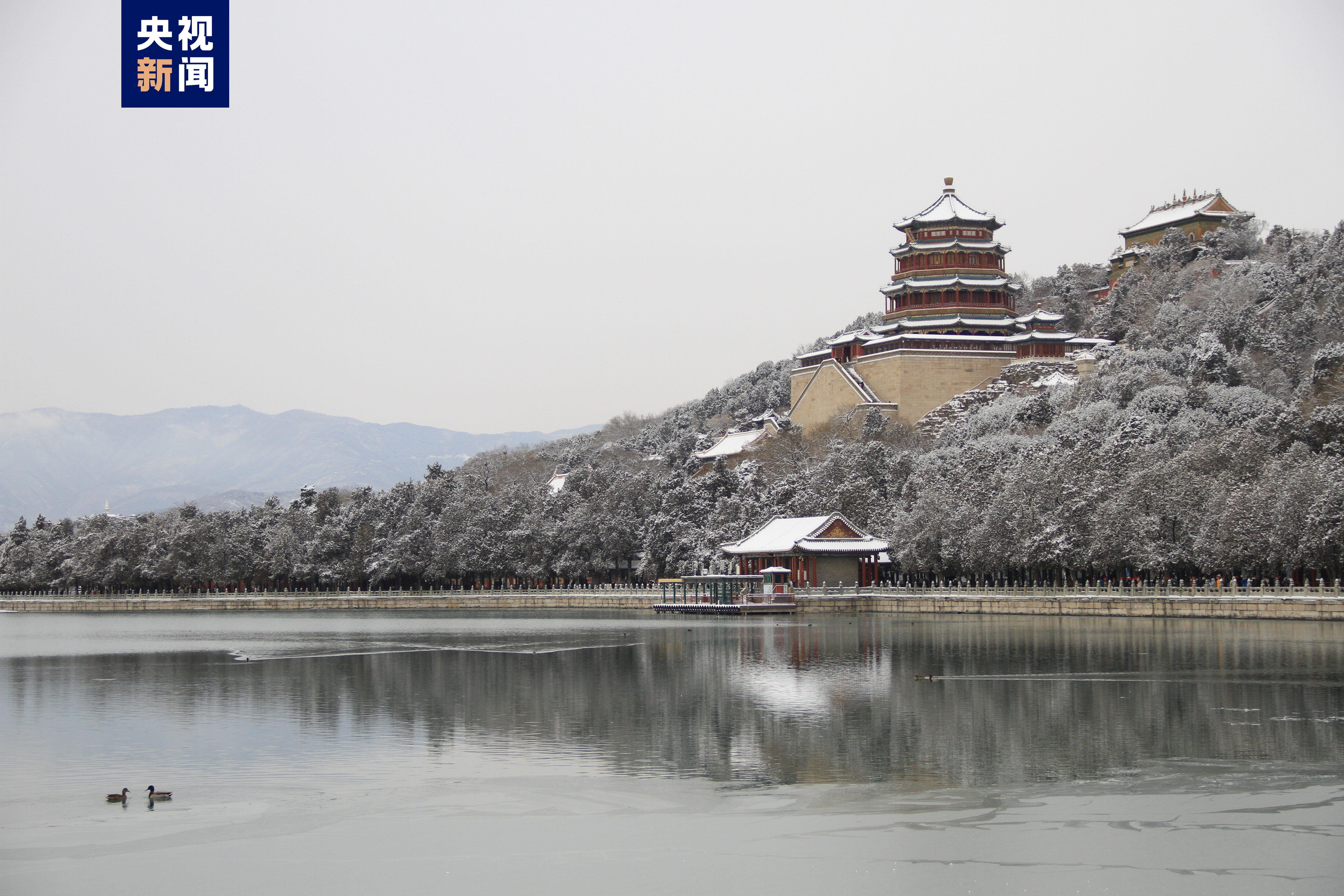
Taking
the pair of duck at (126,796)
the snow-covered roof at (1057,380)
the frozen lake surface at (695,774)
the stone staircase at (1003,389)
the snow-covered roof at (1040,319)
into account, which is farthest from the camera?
the snow-covered roof at (1040,319)

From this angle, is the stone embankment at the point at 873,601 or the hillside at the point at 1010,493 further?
the hillside at the point at 1010,493

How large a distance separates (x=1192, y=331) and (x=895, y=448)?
18.7 m

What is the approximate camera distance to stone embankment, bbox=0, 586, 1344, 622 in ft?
147

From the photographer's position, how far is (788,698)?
27.2 metres

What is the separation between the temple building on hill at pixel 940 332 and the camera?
281ft

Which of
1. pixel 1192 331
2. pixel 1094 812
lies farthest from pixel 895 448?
pixel 1094 812

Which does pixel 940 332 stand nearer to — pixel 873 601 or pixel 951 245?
pixel 951 245

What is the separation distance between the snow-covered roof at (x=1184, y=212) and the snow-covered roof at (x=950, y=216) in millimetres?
20250

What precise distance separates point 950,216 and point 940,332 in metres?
7.39

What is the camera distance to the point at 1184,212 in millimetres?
101562

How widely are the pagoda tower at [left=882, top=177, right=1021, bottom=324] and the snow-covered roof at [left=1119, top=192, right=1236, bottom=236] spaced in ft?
65.7

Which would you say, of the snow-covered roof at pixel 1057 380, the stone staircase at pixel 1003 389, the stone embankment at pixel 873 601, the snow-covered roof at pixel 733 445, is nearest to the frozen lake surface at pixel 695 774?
the stone embankment at pixel 873 601

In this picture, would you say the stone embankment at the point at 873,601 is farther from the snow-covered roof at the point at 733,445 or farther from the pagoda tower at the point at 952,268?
the pagoda tower at the point at 952,268

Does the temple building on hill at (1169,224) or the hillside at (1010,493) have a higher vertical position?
the temple building on hill at (1169,224)
